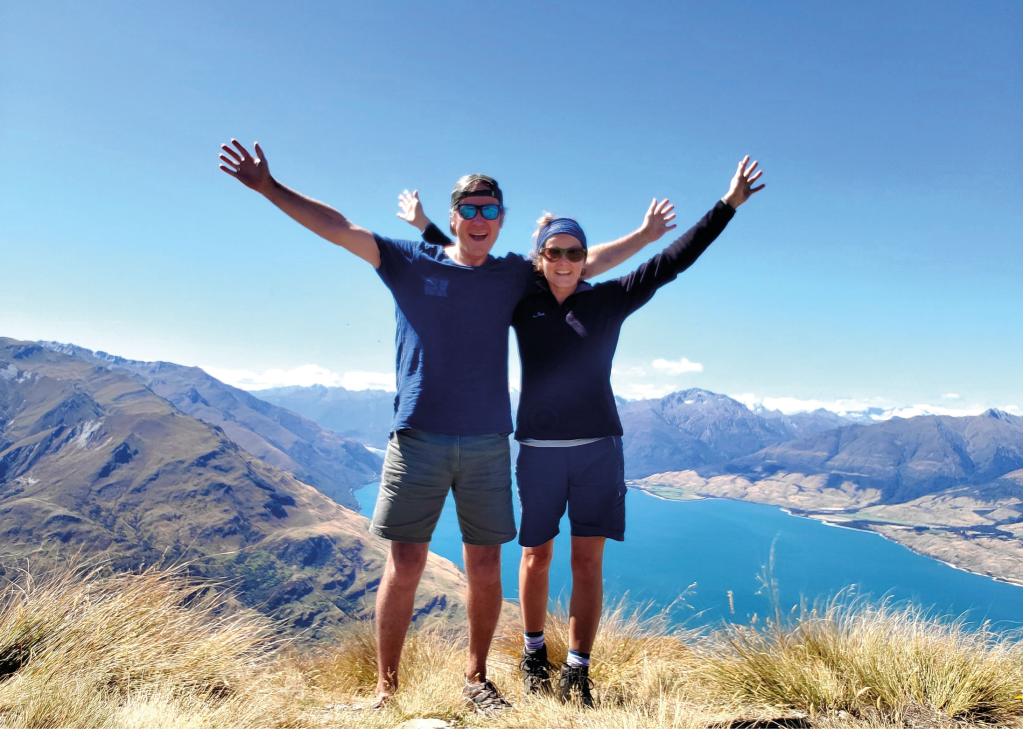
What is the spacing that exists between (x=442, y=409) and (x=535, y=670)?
1.72m

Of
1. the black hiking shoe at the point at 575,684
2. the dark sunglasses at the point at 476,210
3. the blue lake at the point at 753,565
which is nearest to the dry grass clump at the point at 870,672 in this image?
the black hiking shoe at the point at 575,684

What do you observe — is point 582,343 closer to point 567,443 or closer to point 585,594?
point 567,443

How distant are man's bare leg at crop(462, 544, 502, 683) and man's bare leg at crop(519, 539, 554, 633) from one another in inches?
6.6

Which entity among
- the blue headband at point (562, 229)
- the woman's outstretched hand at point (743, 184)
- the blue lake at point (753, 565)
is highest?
the woman's outstretched hand at point (743, 184)

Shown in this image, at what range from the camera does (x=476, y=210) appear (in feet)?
10.9

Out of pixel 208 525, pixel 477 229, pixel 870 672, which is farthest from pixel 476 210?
pixel 208 525

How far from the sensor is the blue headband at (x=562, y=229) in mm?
3342

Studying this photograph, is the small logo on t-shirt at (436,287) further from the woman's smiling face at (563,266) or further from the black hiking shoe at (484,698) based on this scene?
the black hiking shoe at (484,698)

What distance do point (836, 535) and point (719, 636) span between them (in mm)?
195437

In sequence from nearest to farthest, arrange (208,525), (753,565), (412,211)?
(412,211), (753,565), (208,525)

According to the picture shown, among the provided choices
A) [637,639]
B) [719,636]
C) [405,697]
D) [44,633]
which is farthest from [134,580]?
[719,636]

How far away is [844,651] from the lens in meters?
3.18

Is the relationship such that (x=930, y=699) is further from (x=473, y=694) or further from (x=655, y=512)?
(x=655, y=512)

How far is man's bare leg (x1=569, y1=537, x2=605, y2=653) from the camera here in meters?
3.20
